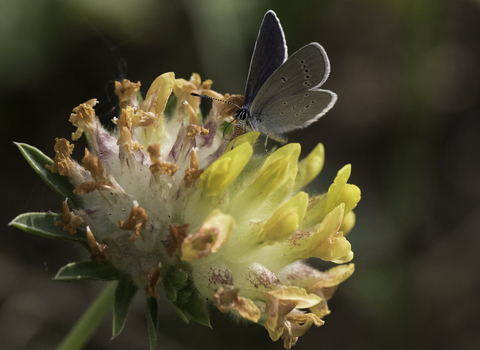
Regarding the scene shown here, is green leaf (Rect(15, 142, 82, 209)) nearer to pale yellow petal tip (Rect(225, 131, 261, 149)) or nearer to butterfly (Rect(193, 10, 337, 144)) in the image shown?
pale yellow petal tip (Rect(225, 131, 261, 149))

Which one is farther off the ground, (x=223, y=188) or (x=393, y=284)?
(x=223, y=188)

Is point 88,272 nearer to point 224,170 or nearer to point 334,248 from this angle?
point 224,170

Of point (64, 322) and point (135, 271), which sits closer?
point (135, 271)

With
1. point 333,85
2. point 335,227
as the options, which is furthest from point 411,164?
point 335,227

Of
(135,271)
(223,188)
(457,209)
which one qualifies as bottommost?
(457,209)

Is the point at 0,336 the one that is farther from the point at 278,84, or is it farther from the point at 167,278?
the point at 278,84

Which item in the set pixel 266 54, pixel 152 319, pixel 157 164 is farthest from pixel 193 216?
pixel 266 54

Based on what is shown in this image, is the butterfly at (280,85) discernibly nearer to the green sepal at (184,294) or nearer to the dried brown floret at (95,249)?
the green sepal at (184,294)
